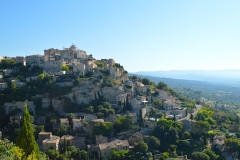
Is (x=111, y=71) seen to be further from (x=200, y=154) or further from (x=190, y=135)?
(x=200, y=154)

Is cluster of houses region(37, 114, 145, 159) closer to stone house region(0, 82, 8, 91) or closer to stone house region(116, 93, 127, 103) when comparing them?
stone house region(116, 93, 127, 103)

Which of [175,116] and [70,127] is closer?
[70,127]

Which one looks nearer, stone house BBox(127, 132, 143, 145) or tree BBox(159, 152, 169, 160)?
tree BBox(159, 152, 169, 160)

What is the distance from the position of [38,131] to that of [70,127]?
5245 mm

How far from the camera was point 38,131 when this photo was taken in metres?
39.7

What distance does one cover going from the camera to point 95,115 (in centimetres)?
4575

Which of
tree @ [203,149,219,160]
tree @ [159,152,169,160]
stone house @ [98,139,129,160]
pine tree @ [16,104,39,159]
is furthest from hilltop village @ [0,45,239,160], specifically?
pine tree @ [16,104,39,159]

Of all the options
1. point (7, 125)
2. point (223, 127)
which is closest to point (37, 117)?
point (7, 125)

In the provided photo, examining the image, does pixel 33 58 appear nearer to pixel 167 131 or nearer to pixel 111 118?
pixel 111 118

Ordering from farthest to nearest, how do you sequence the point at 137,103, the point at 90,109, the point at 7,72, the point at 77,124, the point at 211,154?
the point at 7,72, the point at 137,103, the point at 90,109, the point at 77,124, the point at 211,154

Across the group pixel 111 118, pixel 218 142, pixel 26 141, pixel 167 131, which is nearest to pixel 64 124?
pixel 111 118

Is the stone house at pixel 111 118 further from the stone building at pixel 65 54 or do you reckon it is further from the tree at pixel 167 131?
the stone building at pixel 65 54

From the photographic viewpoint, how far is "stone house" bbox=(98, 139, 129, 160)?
35.9 metres

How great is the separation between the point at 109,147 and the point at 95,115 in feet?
33.9
